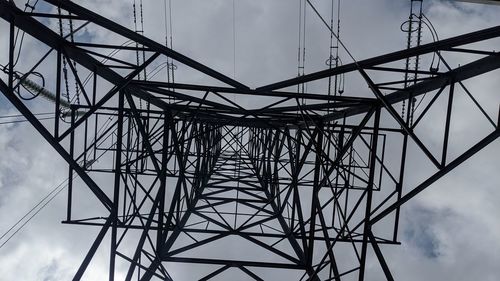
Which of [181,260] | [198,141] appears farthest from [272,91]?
[198,141]

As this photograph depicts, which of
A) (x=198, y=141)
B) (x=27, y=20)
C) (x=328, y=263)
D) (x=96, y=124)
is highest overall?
A: (x=198, y=141)

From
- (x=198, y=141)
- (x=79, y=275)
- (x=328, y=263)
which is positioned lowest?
(x=79, y=275)

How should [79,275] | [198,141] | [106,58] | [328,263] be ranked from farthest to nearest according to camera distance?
[198,141] < [328,263] < [106,58] < [79,275]

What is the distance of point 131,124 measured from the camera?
1266 centimetres

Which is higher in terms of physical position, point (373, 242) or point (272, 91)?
point (272, 91)

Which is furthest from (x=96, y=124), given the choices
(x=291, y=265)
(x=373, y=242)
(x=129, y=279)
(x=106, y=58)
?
(x=373, y=242)

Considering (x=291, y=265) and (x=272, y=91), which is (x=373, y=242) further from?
(x=272, y=91)

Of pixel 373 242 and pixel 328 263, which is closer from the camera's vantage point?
pixel 373 242

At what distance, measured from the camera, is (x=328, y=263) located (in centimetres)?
941

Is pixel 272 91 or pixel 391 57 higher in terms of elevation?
pixel 272 91

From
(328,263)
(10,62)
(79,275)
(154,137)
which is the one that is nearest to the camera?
(10,62)

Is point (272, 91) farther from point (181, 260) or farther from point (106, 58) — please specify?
point (181, 260)

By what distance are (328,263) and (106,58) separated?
628 centimetres

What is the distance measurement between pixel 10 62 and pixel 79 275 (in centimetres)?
379
